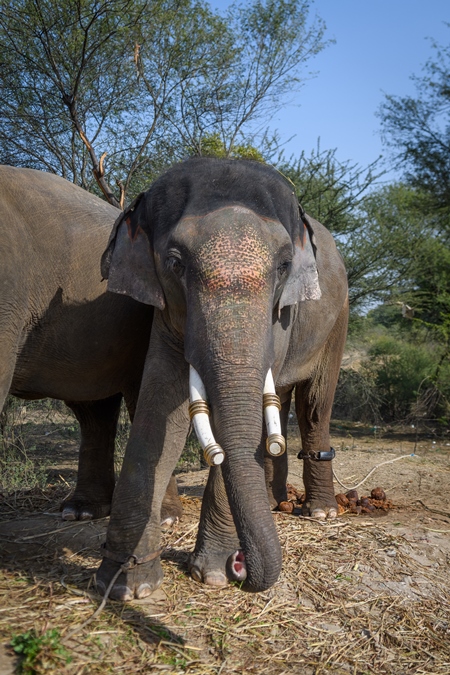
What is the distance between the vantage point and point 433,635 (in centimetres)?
430

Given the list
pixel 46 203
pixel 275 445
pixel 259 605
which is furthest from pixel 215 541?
pixel 46 203

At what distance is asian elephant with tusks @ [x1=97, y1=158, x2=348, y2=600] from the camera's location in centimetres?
368

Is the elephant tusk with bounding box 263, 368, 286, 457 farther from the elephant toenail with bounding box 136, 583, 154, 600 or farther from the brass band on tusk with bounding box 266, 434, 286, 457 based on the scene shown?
the elephant toenail with bounding box 136, 583, 154, 600

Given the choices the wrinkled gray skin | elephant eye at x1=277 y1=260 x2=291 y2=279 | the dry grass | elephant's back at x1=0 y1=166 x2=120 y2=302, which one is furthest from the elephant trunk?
elephant's back at x1=0 y1=166 x2=120 y2=302

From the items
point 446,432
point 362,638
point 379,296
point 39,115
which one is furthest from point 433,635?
point 379,296

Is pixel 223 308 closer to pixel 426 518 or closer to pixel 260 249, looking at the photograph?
pixel 260 249

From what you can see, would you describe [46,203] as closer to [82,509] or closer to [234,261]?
[234,261]

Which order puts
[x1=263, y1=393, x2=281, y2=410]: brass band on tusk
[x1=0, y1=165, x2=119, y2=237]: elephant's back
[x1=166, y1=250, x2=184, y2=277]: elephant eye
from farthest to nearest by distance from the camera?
[x1=0, y1=165, x2=119, y2=237]: elephant's back → [x1=166, y1=250, x2=184, y2=277]: elephant eye → [x1=263, y1=393, x2=281, y2=410]: brass band on tusk

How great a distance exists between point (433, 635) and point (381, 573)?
2.74 feet

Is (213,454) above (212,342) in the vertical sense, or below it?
below

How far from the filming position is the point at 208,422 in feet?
12.1

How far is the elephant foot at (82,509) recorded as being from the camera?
611 centimetres

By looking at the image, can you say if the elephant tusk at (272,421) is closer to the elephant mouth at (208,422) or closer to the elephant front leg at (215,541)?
the elephant mouth at (208,422)

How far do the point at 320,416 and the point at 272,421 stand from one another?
10.7ft
